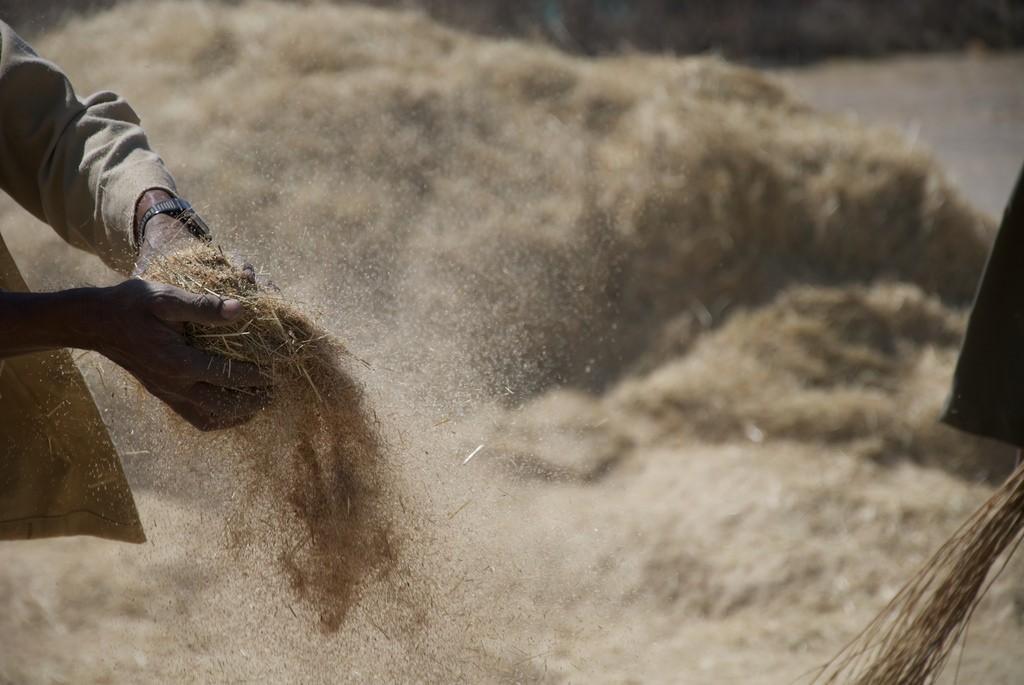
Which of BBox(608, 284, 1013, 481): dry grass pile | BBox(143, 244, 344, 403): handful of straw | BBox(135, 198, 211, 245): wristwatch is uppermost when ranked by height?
BBox(135, 198, 211, 245): wristwatch

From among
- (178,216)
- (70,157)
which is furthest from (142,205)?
(70,157)

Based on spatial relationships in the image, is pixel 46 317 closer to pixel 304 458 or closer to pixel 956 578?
pixel 304 458

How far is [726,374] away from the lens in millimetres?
4578

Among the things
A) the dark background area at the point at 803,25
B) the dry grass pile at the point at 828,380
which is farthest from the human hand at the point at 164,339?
the dark background area at the point at 803,25

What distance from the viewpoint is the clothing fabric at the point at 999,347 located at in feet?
8.88

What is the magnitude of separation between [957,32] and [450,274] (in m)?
9.82

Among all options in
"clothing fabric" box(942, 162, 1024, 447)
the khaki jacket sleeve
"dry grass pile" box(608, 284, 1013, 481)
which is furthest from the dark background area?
the khaki jacket sleeve

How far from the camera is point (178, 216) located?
2150 mm

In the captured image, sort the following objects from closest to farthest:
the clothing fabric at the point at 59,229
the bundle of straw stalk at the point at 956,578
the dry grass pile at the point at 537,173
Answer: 1. the bundle of straw stalk at the point at 956,578
2. the clothing fabric at the point at 59,229
3. the dry grass pile at the point at 537,173

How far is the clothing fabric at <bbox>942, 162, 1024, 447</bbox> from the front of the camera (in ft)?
8.88

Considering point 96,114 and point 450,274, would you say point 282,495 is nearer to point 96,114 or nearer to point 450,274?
point 96,114

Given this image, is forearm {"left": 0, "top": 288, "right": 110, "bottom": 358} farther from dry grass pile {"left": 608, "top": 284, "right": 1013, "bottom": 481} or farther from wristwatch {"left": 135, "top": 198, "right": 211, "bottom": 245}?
dry grass pile {"left": 608, "top": 284, "right": 1013, "bottom": 481}

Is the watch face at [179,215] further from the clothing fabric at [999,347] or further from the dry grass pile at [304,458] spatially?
the clothing fabric at [999,347]

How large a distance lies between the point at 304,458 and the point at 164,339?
0.47 metres
